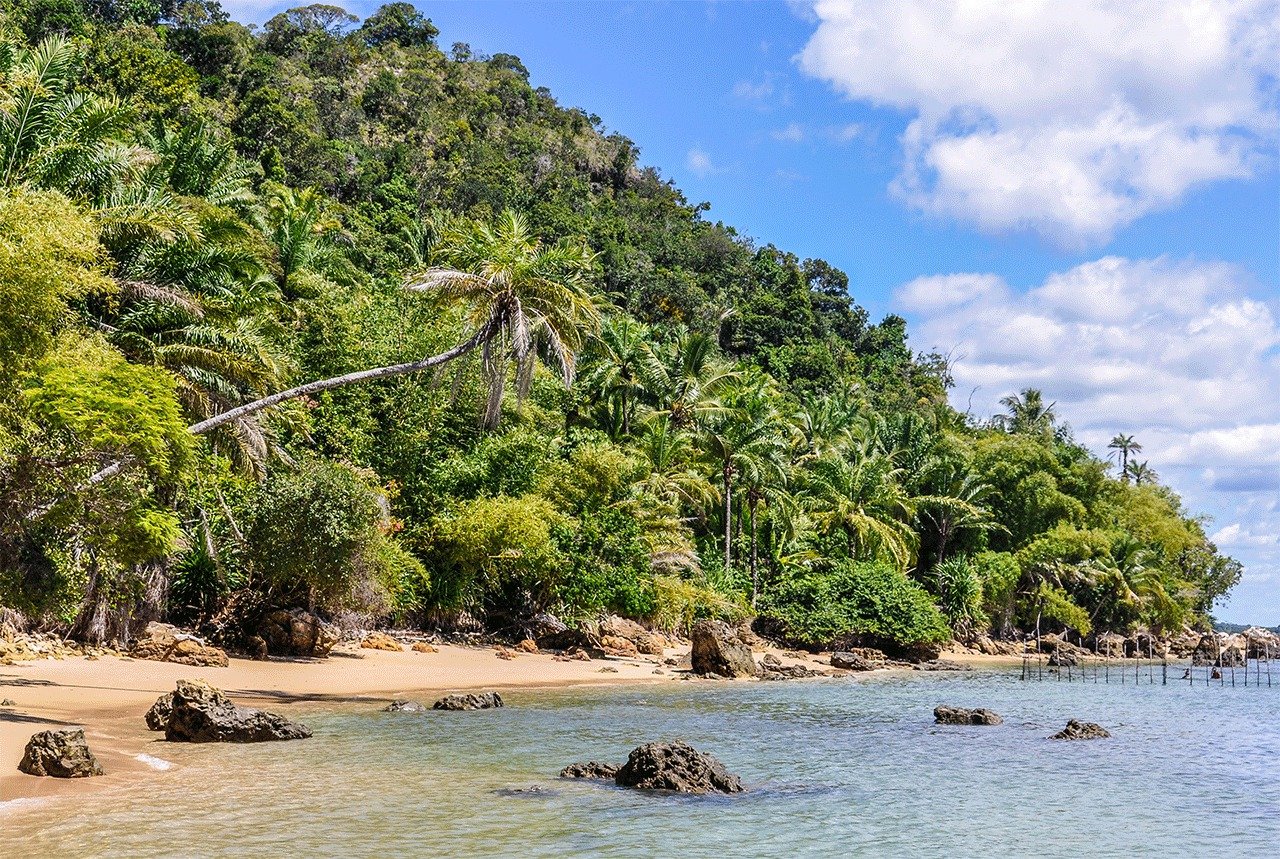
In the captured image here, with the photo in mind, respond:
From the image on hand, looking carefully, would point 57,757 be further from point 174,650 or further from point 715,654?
point 715,654

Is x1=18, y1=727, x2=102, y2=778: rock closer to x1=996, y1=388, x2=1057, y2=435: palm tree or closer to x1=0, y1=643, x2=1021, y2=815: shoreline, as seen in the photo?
x1=0, y1=643, x2=1021, y2=815: shoreline

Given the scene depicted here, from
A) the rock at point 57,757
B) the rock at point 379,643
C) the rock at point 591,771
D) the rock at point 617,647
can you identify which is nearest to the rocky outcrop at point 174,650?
the rock at point 379,643

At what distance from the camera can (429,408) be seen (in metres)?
34.8

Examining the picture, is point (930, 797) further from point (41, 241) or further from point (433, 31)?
point (433, 31)

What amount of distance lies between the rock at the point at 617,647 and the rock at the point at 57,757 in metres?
22.8

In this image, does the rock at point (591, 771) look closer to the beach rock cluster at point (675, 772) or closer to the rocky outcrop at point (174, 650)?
the beach rock cluster at point (675, 772)

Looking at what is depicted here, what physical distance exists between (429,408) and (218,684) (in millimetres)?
14736

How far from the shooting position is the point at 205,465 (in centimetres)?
2141

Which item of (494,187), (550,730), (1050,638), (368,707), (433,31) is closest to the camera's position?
(550,730)

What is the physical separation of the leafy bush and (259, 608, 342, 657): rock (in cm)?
2088

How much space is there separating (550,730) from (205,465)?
344 inches

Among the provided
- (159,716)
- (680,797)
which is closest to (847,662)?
(680,797)

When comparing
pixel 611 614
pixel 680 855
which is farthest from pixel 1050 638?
pixel 680 855

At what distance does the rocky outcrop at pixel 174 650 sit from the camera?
74.4 ft
